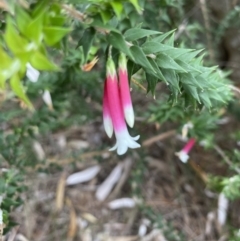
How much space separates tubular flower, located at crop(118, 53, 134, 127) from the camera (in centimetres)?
96

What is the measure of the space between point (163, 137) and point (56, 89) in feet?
1.93

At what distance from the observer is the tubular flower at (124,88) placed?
96 cm

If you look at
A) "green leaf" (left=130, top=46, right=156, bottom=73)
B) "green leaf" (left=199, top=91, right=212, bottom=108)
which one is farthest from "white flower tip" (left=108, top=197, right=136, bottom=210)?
"green leaf" (left=130, top=46, right=156, bottom=73)

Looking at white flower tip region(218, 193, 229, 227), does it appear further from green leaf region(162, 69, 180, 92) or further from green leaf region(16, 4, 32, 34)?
green leaf region(16, 4, 32, 34)

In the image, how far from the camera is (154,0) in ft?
5.29

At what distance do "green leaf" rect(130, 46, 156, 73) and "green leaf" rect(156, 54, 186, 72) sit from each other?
0.07m

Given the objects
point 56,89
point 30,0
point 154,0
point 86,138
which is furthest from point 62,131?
point 30,0

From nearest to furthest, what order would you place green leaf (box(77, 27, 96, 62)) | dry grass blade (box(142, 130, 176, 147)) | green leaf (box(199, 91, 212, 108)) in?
green leaf (box(77, 27, 96, 62))
green leaf (box(199, 91, 212, 108))
dry grass blade (box(142, 130, 176, 147))

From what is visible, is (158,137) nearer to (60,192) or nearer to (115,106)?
(60,192)

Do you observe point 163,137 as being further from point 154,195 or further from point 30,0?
point 30,0

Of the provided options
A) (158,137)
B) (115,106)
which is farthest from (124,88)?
(158,137)

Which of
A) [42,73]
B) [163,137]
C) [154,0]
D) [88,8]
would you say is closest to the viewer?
[88,8]

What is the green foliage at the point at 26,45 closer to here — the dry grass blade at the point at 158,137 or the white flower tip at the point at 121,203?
the dry grass blade at the point at 158,137

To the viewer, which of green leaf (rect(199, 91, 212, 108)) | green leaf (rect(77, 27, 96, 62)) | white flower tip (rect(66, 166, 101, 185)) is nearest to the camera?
green leaf (rect(77, 27, 96, 62))
